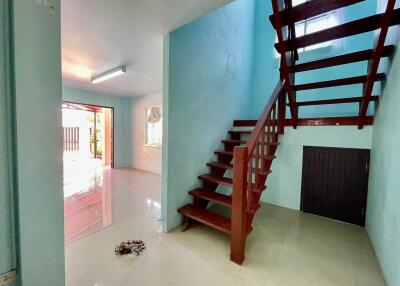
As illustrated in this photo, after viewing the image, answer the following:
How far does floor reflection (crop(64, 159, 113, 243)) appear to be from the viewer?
2414mm

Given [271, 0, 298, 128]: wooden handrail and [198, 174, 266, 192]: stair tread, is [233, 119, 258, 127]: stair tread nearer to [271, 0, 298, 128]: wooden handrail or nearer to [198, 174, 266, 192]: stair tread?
[271, 0, 298, 128]: wooden handrail

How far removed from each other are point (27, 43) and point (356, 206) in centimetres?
372

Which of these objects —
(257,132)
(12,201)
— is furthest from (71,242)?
(257,132)

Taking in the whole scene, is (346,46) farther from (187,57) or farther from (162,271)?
(162,271)

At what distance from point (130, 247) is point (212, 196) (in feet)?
3.71

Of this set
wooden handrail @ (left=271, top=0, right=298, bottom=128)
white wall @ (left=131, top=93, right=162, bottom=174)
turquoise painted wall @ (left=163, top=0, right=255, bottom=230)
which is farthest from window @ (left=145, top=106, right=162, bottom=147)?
wooden handrail @ (left=271, top=0, right=298, bottom=128)

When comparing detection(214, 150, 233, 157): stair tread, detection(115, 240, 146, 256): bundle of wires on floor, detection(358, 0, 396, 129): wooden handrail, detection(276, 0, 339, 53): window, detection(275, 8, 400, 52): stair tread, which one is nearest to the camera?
detection(358, 0, 396, 129): wooden handrail

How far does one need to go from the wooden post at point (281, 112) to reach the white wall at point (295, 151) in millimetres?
130

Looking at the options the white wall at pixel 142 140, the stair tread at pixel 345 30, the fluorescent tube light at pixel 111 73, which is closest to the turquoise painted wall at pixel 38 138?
the stair tread at pixel 345 30

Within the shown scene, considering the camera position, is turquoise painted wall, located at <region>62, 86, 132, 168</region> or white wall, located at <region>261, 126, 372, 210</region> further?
turquoise painted wall, located at <region>62, 86, 132, 168</region>

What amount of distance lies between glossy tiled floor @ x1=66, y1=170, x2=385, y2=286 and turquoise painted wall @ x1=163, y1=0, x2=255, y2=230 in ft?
1.60

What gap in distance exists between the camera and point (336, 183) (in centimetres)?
278

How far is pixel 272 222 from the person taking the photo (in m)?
2.71

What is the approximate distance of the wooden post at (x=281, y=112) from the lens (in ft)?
9.14
